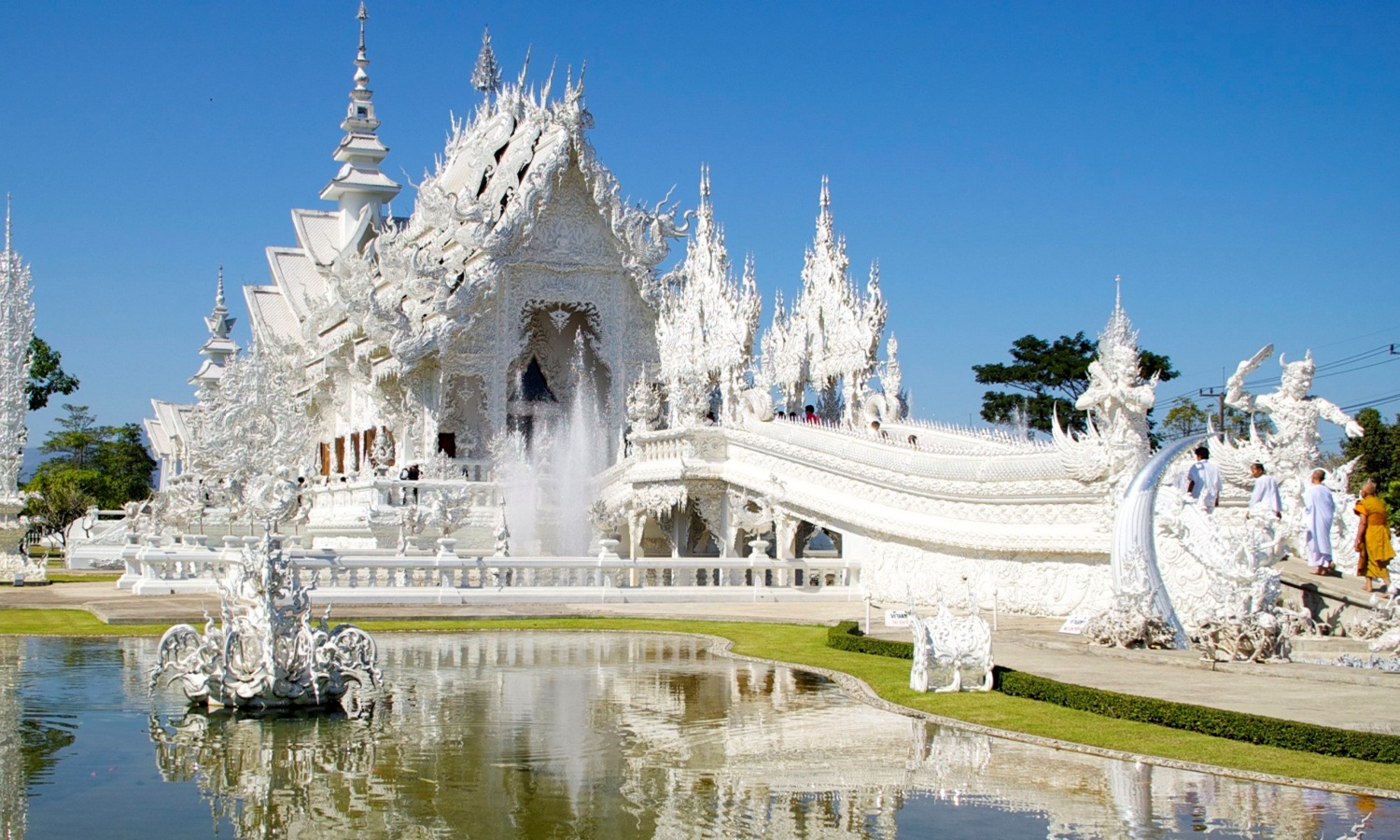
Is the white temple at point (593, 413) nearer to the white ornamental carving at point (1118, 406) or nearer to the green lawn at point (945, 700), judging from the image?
the white ornamental carving at point (1118, 406)

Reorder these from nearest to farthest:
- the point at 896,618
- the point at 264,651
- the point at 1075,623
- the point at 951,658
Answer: the point at 264,651
the point at 951,658
the point at 896,618
the point at 1075,623

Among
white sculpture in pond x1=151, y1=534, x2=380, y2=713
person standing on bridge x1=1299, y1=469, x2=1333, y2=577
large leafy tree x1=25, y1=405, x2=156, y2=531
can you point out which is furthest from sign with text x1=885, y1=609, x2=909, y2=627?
large leafy tree x1=25, y1=405, x2=156, y2=531

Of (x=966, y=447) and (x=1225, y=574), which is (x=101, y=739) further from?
(x=966, y=447)

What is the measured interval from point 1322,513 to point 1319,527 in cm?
14

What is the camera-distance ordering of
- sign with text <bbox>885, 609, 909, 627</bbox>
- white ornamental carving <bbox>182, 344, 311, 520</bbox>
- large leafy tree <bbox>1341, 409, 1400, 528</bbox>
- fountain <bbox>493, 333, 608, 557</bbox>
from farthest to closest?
Result: large leafy tree <bbox>1341, 409, 1400, 528</bbox> < white ornamental carving <bbox>182, 344, 311, 520</bbox> < fountain <bbox>493, 333, 608, 557</bbox> < sign with text <bbox>885, 609, 909, 627</bbox>

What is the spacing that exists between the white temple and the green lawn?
319cm

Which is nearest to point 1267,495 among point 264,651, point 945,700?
point 945,700

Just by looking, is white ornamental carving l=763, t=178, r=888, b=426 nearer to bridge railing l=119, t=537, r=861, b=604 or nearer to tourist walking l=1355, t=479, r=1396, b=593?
bridge railing l=119, t=537, r=861, b=604

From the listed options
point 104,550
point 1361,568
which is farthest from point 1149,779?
point 104,550

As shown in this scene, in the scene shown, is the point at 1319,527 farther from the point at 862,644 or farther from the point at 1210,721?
the point at 1210,721

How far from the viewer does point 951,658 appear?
1002 centimetres

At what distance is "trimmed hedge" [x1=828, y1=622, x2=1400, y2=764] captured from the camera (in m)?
7.43

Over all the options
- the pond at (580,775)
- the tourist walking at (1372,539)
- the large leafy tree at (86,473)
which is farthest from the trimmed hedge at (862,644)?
the large leafy tree at (86,473)

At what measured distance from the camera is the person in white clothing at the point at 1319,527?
524 inches
